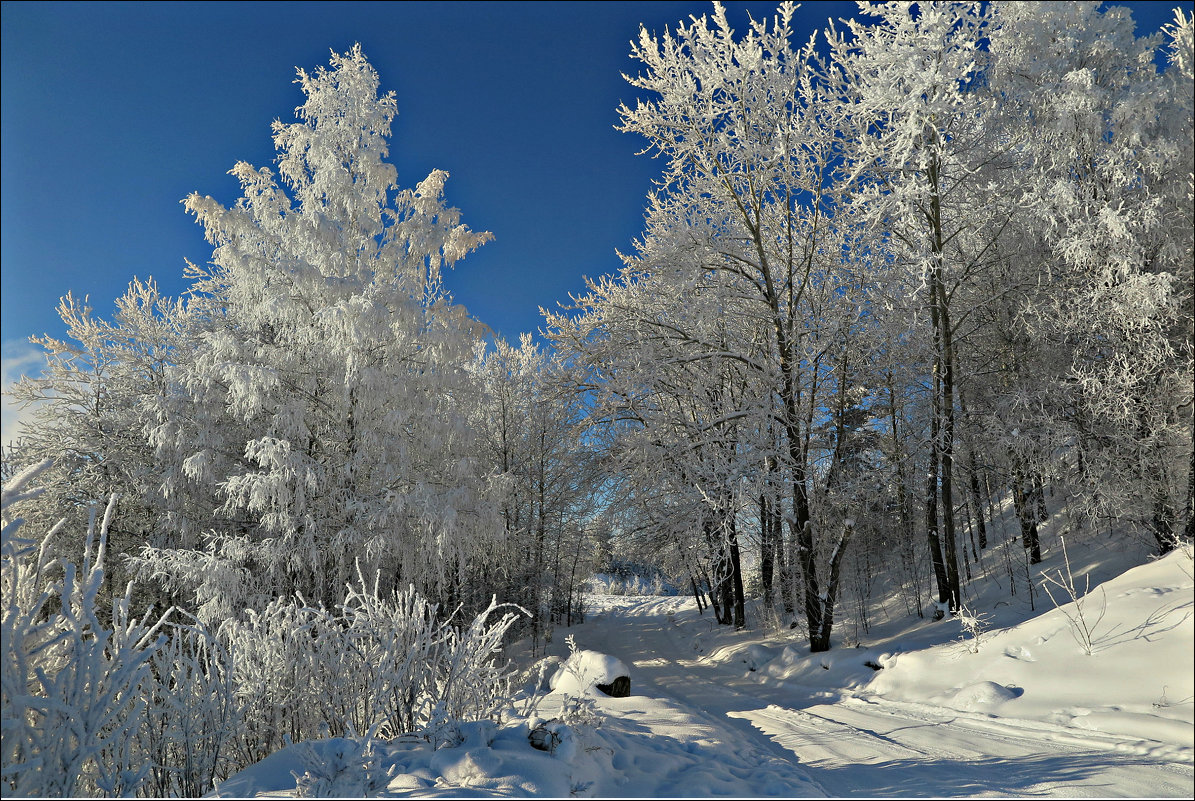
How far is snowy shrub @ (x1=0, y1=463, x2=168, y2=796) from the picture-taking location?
3002 mm

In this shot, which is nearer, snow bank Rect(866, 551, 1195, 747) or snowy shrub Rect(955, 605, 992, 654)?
snow bank Rect(866, 551, 1195, 747)

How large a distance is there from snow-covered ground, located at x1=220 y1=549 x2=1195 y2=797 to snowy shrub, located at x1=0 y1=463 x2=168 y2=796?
74 cm

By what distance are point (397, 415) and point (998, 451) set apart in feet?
35.7

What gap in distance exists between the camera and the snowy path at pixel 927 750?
3.69m

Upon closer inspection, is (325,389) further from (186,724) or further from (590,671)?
(186,724)

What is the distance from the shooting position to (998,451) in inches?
421

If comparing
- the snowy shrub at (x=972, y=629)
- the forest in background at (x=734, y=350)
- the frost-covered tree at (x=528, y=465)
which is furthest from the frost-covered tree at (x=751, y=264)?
the frost-covered tree at (x=528, y=465)

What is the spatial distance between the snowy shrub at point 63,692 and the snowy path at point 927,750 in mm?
4004

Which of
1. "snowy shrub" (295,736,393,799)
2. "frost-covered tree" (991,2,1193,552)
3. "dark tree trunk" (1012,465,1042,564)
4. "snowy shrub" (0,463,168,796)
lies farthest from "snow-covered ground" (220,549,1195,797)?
"dark tree trunk" (1012,465,1042,564)

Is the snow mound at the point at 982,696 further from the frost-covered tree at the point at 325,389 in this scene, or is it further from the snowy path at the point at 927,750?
the frost-covered tree at the point at 325,389

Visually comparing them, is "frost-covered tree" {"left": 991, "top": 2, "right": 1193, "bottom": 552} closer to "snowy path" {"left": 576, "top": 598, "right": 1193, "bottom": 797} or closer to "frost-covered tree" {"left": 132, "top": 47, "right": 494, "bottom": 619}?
"snowy path" {"left": 576, "top": 598, "right": 1193, "bottom": 797}

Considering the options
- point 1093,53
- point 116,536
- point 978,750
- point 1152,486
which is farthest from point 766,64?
point 116,536

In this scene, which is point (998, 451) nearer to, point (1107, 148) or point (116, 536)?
point (1107, 148)

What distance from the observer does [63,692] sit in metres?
3.23
